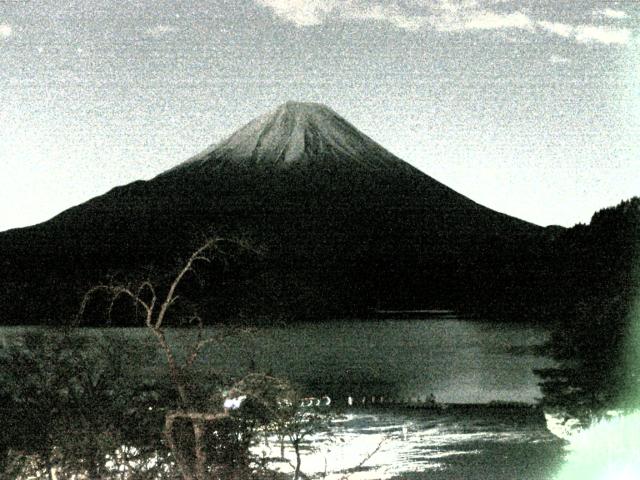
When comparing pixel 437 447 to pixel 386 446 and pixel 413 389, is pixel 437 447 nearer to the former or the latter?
pixel 386 446

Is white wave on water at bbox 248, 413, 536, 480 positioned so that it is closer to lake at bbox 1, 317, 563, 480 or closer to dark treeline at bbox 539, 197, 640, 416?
lake at bbox 1, 317, 563, 480

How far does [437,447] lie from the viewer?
38969 mm

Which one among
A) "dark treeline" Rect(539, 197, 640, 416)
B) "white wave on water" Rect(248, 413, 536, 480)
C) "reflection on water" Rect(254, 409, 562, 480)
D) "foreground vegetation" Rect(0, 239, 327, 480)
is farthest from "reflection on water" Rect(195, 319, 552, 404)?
"foreground vegetation" Rect(0, 239, 327, 480)

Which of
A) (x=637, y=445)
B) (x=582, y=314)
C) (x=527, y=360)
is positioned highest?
(x=582, y=314)

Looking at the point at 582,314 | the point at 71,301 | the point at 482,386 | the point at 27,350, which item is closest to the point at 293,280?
the point at 71,301

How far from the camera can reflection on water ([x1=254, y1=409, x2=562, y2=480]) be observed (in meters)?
31.9

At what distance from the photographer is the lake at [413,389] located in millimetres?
31591

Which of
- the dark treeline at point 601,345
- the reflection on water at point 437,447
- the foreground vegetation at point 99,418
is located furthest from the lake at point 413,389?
the dark treeline at point 601,345

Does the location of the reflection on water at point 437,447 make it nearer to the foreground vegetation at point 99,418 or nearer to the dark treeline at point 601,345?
the dark treeline at point 601,345

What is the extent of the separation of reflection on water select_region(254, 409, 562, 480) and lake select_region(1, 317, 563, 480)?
47 millimetres

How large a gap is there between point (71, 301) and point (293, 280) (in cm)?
5522

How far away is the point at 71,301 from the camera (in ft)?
497

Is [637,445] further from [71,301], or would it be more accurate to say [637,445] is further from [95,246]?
[95,246]

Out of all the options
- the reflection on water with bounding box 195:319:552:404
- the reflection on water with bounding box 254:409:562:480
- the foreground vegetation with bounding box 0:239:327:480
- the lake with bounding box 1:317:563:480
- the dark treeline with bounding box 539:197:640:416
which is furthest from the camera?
the reflection on water with bounding box 195:319:552:404
